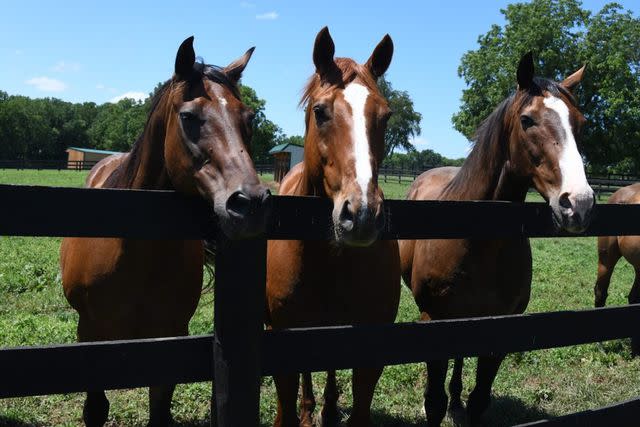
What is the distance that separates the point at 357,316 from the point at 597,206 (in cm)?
146

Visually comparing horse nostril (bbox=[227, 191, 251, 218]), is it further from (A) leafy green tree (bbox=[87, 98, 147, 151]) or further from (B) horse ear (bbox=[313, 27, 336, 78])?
(A) leafy green tree (bbox=[87, 98, 147, 151])

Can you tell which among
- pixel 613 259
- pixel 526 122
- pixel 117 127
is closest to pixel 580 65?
pixel 613 259

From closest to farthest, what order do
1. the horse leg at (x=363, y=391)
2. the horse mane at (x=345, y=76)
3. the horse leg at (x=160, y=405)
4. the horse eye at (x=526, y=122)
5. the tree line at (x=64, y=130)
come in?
the horse mane at (x=345, y=76), the horse leg at (x=363, y=391), the horse leg at (x=160, y=405), the horse eye at (x=526, y=122), the tree line at (x=64, y=130)

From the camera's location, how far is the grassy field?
13.3 feet

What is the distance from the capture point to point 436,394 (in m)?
3.85

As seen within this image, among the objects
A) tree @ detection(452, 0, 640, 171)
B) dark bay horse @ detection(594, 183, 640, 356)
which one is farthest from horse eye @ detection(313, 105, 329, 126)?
tree @ detection(452, 0, 640, 171)

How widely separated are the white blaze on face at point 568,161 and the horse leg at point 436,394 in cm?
159

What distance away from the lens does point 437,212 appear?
99.1 inches

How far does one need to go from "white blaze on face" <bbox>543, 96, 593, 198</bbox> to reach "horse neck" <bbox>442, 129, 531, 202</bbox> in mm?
393

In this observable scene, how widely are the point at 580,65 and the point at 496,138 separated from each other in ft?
113

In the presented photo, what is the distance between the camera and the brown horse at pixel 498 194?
3268 millimetres

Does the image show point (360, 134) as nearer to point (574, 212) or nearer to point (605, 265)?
point (574, 212)

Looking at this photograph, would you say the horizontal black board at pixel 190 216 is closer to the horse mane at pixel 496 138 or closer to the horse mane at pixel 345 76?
the horse mane at pixel 345 76

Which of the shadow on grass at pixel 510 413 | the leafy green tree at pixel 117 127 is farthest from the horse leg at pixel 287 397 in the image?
the leafy green tree at pixel 117 127
